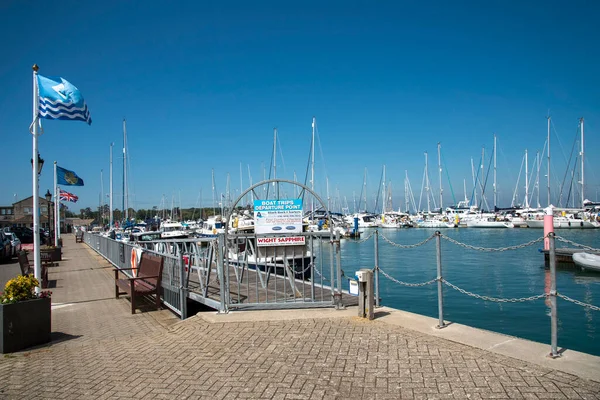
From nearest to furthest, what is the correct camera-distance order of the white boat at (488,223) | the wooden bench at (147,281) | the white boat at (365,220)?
1. the wooden bench at (147,281)
2. the white boat at (488,223)
3. the white boat at (365,220)

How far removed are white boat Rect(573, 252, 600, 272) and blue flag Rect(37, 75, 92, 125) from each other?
2471cm

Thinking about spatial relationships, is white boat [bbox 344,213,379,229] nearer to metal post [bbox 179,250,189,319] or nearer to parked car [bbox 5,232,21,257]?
parked car [bbox 5,232,21,257]

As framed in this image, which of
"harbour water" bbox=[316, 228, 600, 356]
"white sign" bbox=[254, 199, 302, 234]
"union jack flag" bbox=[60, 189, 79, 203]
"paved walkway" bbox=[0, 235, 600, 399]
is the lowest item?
"harbour water" bbox=[316, 228, 600, 356]

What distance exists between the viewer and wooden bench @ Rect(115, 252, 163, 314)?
9.98 metres

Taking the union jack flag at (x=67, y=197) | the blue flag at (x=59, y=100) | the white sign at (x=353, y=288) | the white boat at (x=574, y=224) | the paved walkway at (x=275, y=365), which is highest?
the blue flag at (x=59, y=100)

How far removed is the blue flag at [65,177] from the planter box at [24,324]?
19933mm

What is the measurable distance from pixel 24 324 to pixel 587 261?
25.8 m

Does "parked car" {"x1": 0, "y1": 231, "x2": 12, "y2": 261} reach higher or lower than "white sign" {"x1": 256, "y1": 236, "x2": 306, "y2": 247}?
lower

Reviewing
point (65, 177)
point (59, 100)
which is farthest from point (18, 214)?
point (59, 100)

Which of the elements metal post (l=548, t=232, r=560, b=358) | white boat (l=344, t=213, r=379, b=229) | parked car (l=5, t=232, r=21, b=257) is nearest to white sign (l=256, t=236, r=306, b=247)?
metal post (l=548, t=232, r=560, b=358)

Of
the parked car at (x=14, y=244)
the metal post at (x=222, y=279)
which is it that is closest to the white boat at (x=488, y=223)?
the parked car at (x=14, y=244)

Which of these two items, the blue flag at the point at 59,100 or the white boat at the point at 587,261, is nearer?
the blue flag at the point at 59,100

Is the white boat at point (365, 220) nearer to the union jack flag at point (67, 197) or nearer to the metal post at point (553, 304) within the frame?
the union jack flag at point (67, 197)

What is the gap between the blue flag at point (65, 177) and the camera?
24.9 metres
